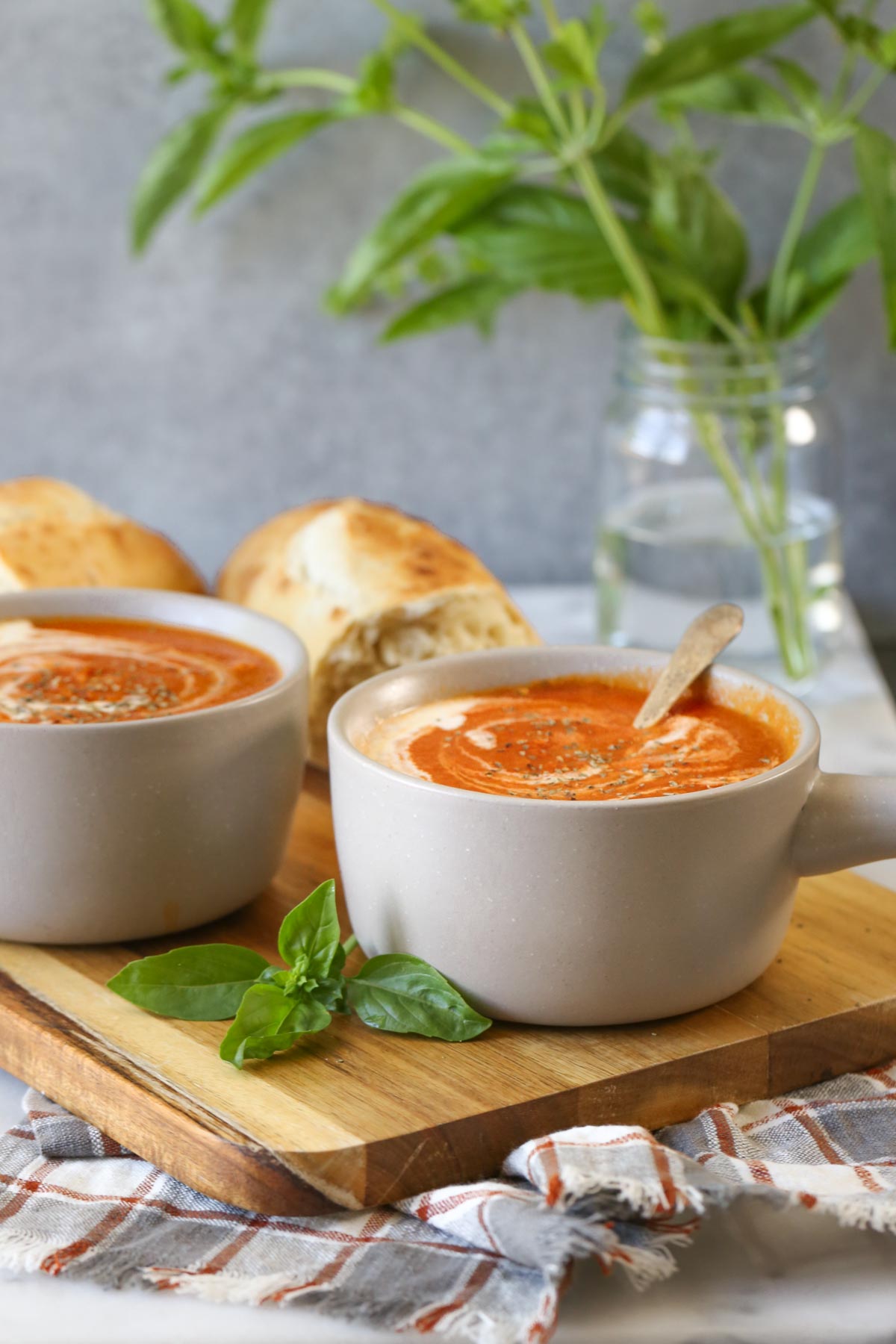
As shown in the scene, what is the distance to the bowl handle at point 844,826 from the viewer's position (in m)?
1.02

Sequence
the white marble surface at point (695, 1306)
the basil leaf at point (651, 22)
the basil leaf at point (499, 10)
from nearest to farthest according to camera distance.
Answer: the white marble surface at point (695, 1306), the basil leaf at point (499, 10), the basil leaf at point (651, 22)

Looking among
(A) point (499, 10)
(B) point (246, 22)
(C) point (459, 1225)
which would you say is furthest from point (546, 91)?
(C) point (459, 1225)

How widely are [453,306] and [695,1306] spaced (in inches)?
50.7

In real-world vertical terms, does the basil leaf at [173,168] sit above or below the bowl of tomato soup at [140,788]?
above

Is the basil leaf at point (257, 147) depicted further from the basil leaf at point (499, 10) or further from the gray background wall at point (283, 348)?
the basil leaf at point (499, 10)

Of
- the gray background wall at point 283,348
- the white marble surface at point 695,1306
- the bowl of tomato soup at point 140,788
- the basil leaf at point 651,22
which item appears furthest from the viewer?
the gray background wall at point 283,348

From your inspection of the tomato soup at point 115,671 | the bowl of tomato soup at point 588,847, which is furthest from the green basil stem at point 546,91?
the bowl of tomato soup at point 588,847

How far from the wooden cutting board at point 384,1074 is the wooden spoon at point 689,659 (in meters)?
0.18

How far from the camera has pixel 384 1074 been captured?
0.95 meters

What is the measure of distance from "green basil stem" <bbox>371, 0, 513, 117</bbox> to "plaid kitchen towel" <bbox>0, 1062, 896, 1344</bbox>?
1.10m

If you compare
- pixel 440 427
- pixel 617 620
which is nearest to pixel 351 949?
pixel 617 620

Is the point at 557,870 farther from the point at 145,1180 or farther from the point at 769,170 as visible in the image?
the point at 769,170

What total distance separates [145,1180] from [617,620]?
109 centimetres

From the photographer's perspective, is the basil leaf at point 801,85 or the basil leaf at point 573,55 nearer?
the basil leaf at point 573,55
